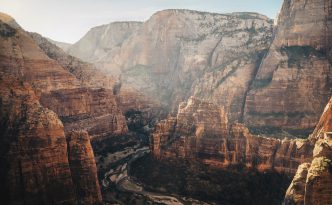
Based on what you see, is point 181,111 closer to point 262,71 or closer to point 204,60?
point 262,71

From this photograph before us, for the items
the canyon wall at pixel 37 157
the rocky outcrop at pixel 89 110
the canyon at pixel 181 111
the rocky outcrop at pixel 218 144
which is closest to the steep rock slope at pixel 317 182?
the canyon at pixel 181 111

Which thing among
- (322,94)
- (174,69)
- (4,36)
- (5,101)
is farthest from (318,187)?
(174,69)

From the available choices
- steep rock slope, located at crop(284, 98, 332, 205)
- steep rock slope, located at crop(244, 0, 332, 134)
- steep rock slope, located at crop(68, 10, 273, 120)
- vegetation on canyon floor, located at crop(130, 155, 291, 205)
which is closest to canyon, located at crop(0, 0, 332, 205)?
steep rock slope, located at crop(284, 98, 332, 205)

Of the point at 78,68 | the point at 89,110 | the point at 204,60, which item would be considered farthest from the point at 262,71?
the point at 78,68

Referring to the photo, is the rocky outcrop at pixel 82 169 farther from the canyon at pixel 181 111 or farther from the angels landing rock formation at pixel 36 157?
the canyon at pixel 181 111

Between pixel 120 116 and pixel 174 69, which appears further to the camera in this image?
pixel 174 69

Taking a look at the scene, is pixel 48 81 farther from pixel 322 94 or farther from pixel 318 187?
pixel 318 187
